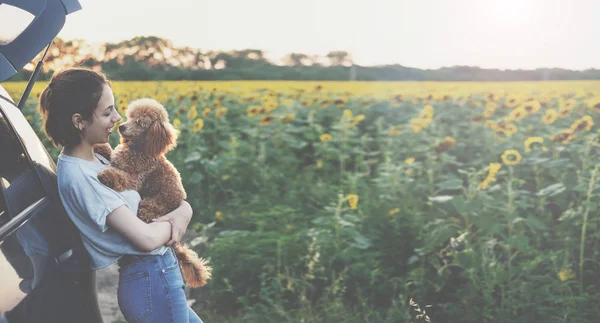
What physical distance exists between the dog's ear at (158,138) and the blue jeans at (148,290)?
32cm

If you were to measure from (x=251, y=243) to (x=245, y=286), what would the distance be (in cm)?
30

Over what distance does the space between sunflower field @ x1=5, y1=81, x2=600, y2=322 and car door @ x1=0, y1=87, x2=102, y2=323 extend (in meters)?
1.82

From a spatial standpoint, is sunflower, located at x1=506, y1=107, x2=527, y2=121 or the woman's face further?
sunflower, located at x1=506, y1=107, x2=527, y2=121

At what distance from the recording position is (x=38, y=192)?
2.22 m

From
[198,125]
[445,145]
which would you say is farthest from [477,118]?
[198,125]

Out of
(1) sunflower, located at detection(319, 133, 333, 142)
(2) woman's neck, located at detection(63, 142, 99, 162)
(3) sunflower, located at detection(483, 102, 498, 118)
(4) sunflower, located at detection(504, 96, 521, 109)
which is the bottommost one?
(1) sunflower, located at detection(319, 133, 333, 142)

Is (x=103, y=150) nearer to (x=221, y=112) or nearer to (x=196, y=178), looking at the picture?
(x=196, y=178)

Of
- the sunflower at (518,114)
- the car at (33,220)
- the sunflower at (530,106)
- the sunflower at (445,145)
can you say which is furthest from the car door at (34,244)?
the sunflower at (530,106)

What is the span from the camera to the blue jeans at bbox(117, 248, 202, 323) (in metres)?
2.37

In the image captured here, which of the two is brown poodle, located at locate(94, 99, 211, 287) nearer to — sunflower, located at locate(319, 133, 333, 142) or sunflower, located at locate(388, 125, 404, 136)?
sunflower, located at locate(319, 133, 333, 142)

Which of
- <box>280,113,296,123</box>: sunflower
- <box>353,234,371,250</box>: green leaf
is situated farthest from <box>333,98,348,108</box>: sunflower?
<box>353,234,371,250</box>: green leaf

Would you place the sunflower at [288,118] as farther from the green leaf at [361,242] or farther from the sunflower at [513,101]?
the green leaf at [361,242]

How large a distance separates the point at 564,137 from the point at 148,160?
13.7 feet

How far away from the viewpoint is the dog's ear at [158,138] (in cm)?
240
